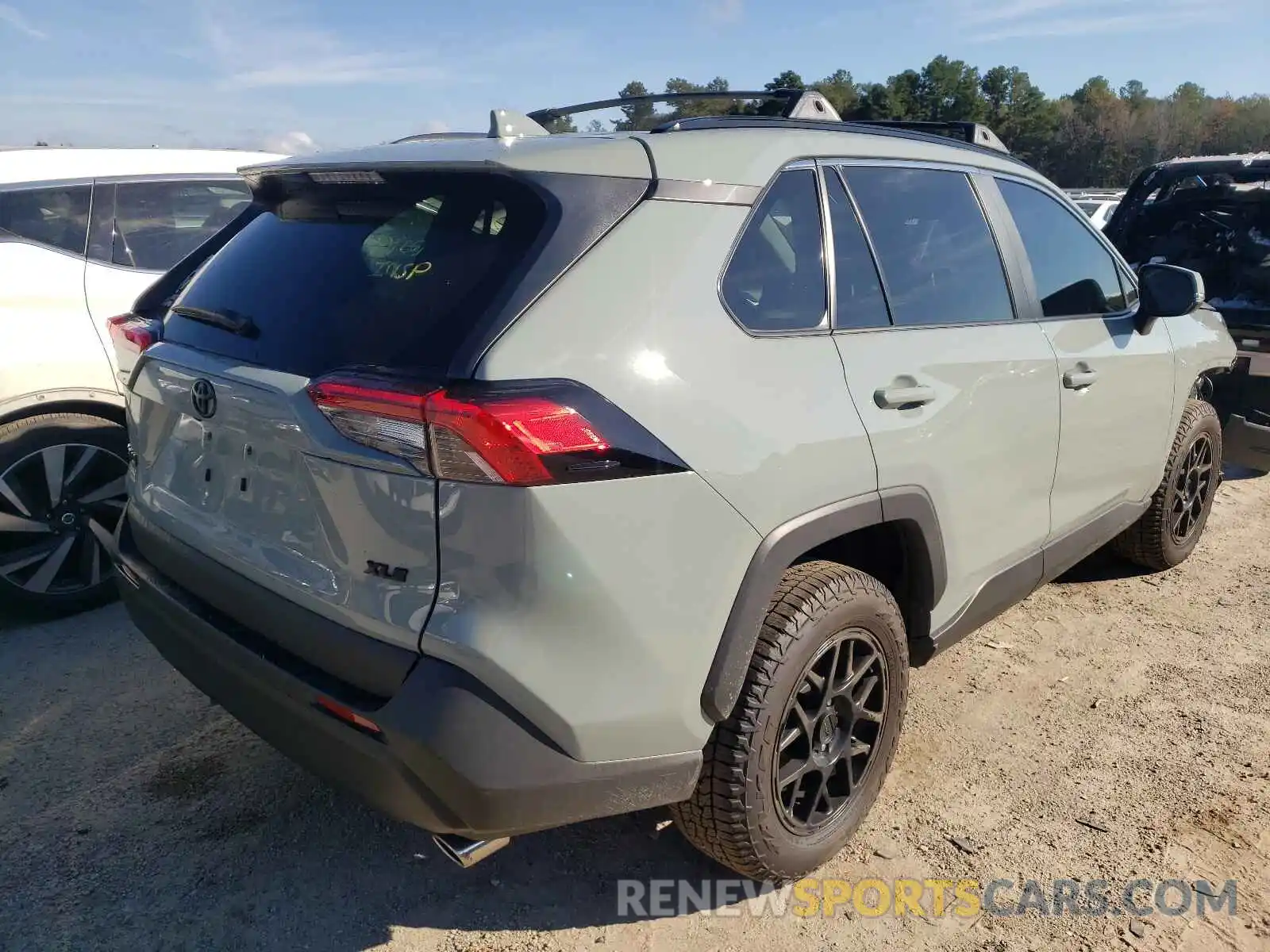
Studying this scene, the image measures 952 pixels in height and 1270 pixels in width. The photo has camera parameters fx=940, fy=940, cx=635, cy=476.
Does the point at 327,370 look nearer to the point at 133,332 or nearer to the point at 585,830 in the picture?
the point at 133,332

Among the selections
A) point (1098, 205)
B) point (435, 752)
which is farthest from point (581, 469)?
point (1098, 205)

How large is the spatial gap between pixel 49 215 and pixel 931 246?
11.4ft

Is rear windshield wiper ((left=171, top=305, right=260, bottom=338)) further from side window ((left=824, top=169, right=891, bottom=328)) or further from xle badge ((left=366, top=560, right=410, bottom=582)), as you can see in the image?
side window ((left=824, top=169, right=891, bottom=328))

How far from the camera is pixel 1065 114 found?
70.9 meters

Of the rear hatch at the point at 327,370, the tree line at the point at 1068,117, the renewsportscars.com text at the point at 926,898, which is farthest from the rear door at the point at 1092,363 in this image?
the tree line at the point at 1068,117

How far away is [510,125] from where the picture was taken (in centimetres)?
237

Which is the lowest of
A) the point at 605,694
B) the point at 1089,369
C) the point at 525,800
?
the point at 525,800

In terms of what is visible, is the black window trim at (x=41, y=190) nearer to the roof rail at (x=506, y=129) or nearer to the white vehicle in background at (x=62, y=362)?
the white vehicle in background at (x=62, y=362)

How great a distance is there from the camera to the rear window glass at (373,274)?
185 centimetres

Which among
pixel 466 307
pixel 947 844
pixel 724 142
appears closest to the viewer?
pixel 466 307

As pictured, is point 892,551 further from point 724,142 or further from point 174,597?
point 174,597

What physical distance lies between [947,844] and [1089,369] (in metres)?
1.70

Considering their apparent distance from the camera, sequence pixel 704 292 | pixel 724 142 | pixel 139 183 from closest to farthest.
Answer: pixel 704 292
pixel 724 142
pixel 139 183

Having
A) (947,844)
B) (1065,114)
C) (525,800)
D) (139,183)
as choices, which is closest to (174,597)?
(525,800)
